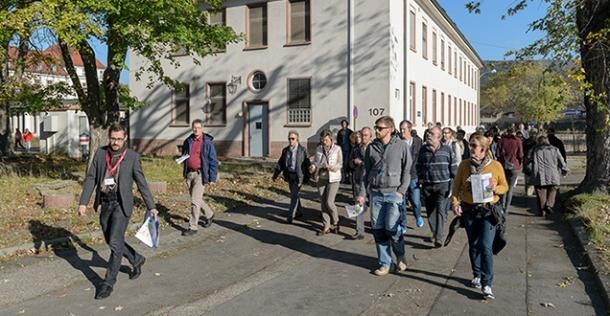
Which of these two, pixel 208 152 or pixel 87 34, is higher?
pixel 87 34

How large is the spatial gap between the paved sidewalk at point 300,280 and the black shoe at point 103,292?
8cm

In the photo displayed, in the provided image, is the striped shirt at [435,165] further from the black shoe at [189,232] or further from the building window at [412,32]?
the building window at [412,32]

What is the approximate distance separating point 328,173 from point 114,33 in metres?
5.86

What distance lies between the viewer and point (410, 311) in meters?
5.20

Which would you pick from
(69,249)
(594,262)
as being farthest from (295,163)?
(594,262)

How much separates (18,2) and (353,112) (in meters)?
13.3

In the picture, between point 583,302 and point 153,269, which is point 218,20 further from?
point 583,302

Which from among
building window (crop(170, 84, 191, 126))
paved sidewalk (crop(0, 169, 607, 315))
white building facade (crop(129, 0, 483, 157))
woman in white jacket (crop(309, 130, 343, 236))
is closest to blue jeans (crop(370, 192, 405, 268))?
paved sidewalk (crop(0, 169, 607, 315))

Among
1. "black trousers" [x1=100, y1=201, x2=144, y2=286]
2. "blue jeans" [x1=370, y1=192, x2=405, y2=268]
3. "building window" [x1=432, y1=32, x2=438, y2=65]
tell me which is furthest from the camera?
"building window" [x1=432, y1=32, x2=438, y2=65]

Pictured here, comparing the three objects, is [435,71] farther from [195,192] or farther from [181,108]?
[195,192]

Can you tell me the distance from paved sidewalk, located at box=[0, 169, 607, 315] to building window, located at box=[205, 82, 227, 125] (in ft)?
53.4

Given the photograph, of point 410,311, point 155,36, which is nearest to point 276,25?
point 155,36

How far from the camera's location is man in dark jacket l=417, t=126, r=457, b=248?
7949 mm

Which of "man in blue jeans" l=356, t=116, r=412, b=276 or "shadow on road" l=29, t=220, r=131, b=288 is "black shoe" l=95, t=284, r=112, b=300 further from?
"man in blue jeans" l=356, t=116, r=412, b=276
